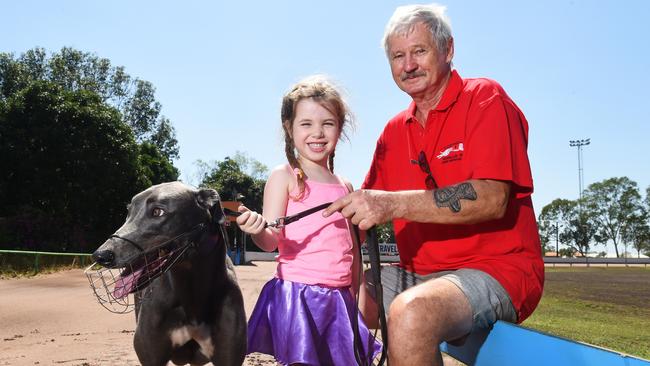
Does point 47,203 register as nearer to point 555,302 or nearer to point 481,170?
point 555,302

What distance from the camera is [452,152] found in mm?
2932

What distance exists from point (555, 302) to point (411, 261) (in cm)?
1279

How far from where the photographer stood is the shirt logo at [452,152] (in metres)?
2.89

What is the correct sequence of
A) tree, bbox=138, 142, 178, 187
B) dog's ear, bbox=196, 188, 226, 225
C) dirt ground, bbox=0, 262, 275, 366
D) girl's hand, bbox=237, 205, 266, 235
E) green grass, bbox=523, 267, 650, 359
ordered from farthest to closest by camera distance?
tree, bbox=138, 142, 178, 187
green grass, bbox=523, 267, 650, 359
dirt ground, bbox=0, 262, 275, 366
dog's ear, bbox=196, 188, 226, 225
girl's hand, bbox=237, 205, 266, 235

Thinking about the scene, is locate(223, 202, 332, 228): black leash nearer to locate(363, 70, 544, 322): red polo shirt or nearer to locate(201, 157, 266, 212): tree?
locate(363, 70, 544, 322): red polo shirt

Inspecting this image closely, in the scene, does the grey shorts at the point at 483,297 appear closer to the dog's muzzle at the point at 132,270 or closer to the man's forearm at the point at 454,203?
the man's forearm at the point at 454,203

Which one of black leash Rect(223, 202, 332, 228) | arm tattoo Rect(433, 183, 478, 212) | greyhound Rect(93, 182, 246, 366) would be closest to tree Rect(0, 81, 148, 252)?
greyhound Rect(93, 182, 246, 366)

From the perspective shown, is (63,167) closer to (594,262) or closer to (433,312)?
(433,312)

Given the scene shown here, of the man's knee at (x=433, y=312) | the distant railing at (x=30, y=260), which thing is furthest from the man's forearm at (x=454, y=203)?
the distant railing at (x=30, y=260)

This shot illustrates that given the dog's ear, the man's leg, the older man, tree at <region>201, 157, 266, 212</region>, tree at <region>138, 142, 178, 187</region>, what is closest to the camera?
the man's leg

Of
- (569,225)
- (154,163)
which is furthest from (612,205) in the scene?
(154,163)

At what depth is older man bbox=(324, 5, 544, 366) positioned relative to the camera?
2.45 metres

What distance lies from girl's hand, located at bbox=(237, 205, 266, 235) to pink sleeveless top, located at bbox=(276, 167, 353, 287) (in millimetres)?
301

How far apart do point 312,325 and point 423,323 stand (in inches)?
26.2
